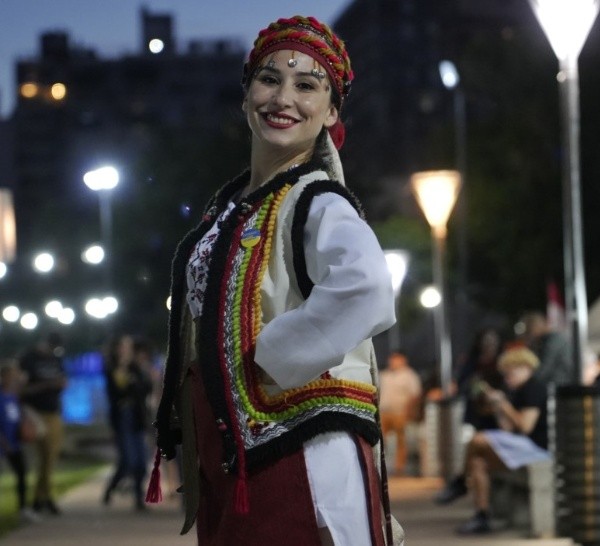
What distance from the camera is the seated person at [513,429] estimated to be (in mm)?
13820

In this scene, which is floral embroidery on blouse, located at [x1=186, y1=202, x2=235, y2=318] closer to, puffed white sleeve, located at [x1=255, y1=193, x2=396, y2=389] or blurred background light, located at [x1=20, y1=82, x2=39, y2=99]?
puffed white sleeve, located at [x1=255, y1=193, x2=396, y2=389]

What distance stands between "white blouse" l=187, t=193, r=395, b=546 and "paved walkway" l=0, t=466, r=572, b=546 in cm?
854

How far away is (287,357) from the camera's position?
361cm

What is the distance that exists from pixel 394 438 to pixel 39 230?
67.4m

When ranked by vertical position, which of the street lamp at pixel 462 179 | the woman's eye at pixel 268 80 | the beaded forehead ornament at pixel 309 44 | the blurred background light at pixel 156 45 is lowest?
the woman's eye at pixel 268 80

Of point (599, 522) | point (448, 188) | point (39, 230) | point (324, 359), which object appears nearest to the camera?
point (324, 359)

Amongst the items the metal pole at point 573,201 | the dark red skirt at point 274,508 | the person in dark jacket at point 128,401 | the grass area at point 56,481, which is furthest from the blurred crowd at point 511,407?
the dark red skirt at point 274,508

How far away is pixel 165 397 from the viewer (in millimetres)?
4008

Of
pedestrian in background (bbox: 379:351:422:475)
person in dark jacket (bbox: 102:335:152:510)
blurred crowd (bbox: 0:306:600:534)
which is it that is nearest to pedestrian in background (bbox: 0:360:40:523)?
blurred crowd (bbox: 0:306:600:534)

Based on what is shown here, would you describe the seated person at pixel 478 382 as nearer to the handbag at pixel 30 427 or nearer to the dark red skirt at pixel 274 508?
the handbag at pixel 30 427

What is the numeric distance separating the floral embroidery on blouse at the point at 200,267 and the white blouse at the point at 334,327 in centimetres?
26

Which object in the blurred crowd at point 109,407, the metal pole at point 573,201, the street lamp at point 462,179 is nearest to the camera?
the metal pole at point 573,201

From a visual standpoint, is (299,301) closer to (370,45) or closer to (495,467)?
(495,467)

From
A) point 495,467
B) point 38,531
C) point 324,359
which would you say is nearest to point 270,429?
point 324,359
